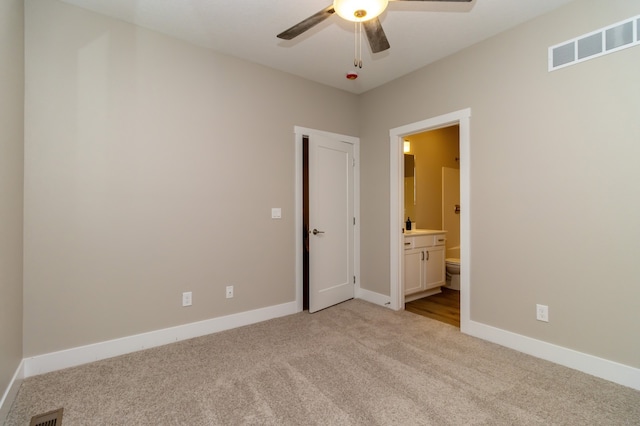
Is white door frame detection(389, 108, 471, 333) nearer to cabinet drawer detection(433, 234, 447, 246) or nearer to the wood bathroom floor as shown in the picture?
the wood bathroom floor

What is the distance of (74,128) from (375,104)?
3185mm

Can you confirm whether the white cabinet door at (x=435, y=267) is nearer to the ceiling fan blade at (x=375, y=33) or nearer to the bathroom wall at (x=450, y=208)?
the bathroom wall at (x=450, y=208)

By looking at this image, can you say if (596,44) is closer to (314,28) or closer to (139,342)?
(314,28)

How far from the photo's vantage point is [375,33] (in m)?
1.89

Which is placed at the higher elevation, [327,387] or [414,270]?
[414,270]

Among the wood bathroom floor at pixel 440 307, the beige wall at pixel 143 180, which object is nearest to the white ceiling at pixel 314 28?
the beige wall at pixel 143 180

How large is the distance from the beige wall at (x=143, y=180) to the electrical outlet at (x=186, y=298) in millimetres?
60

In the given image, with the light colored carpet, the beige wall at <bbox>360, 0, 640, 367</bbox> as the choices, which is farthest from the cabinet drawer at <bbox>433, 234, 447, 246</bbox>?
the light colored carpet

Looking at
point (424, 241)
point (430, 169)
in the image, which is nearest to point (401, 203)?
point (424, 241)

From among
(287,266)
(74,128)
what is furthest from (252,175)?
(74,128)

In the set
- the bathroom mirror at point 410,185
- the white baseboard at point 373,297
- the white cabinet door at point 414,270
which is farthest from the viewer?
the bathroom mirror at point 410,185

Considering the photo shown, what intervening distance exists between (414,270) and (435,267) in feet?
1.68

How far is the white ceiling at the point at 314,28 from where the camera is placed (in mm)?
2344

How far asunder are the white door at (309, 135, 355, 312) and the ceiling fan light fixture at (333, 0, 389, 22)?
187 centimetres
